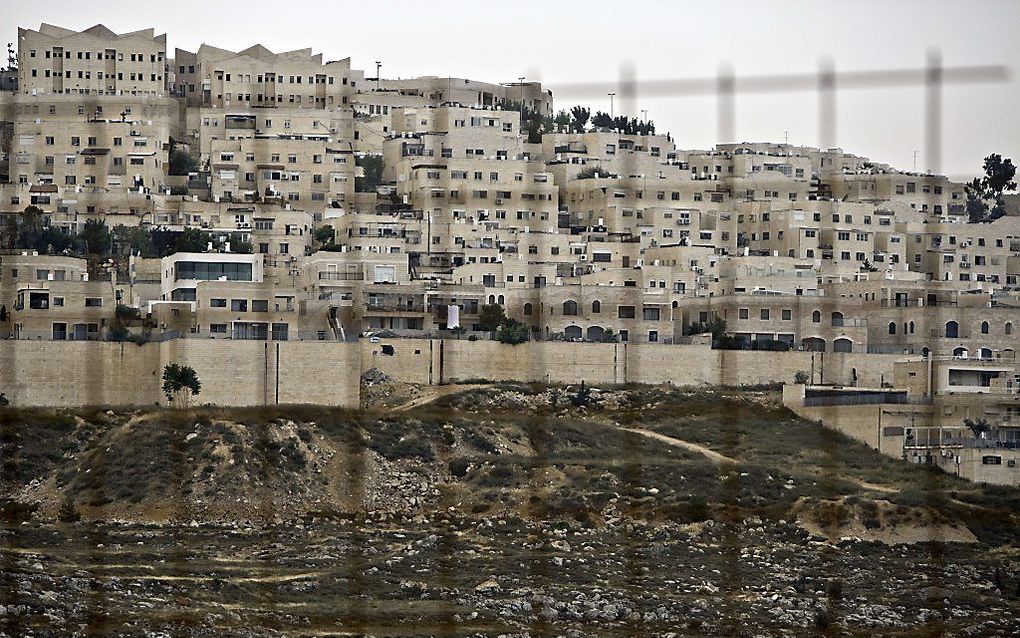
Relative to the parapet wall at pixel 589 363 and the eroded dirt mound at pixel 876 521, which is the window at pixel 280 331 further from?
the eroded dirt mound at pixel 876 521

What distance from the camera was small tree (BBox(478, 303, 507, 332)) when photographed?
1057 inches

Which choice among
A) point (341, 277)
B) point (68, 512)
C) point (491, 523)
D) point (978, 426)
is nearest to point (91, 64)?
point (341, 277)

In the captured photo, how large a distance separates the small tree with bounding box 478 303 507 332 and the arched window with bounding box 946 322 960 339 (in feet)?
20.1

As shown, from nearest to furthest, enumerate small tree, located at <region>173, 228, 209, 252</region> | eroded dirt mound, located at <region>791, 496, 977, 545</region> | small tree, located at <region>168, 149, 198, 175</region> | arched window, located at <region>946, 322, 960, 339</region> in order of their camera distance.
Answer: eroded dirt mound, located at <region>791, 496, 977, 545</region> → small tree, located at <region>173, 228, 209, 252</region> → arched window, located at <region>946, 322, 960, 339</region> → small tree, located at <region>168, 149, 198, 175</region>

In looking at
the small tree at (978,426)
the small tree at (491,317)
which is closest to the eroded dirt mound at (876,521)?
the small tree at (978,426)

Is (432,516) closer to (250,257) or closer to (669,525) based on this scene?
(669,525)

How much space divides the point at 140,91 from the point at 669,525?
850 inches

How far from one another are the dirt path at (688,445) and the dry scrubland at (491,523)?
0.18ft

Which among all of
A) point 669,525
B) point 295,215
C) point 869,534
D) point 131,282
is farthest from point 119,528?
point 295,215

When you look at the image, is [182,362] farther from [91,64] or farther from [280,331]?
[91,64]

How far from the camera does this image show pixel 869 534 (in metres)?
20.1

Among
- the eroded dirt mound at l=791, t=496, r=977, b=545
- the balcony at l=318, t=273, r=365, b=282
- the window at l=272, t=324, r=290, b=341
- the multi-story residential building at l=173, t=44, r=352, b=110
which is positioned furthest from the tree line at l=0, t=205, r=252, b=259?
the eroded dirt mound at l=791, t=496, r=977, b=545

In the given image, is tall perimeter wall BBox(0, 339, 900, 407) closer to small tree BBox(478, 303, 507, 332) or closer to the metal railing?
the metal railing

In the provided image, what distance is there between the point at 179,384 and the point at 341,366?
181 centimetres
